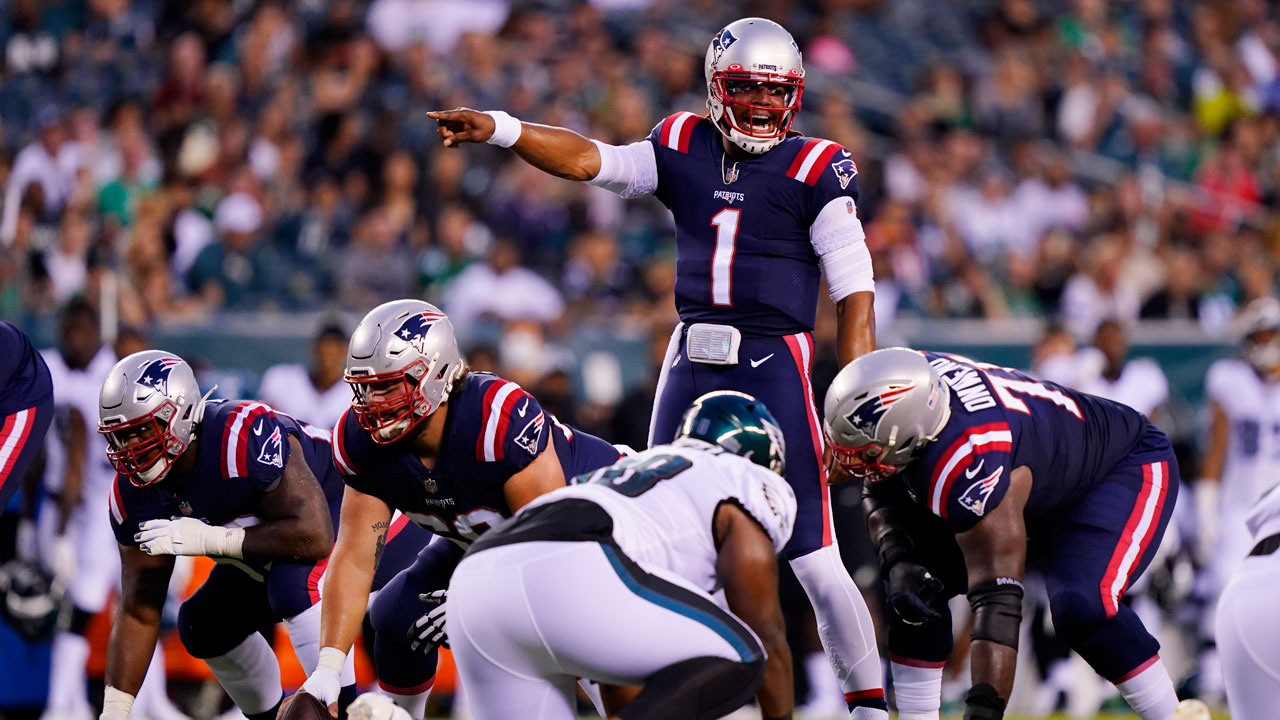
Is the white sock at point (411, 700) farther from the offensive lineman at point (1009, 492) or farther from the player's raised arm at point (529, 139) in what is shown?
the player's raised arm at point (529, 139)

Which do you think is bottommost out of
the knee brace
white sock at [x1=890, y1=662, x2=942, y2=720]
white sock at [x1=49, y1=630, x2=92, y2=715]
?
white sock at [x1=49, y1=630, x2=92, y2=715]

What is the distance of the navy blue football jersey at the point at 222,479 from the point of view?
6.11m

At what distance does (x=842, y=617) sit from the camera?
5699 mm

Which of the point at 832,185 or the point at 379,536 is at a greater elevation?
the point at 832,185

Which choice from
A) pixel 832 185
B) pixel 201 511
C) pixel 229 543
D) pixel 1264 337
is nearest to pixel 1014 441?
pixel 832 185

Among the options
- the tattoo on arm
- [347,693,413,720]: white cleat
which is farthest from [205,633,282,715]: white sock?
[347,693,413,720]: white cleat

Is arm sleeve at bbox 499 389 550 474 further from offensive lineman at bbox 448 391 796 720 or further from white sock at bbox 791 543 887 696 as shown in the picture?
white sock at bbox 791 543 887 696

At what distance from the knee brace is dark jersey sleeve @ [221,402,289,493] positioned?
7.58ft

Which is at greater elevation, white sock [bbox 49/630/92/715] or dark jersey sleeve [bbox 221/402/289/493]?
dark jersey sleeve [bbox 221/402/289/493]

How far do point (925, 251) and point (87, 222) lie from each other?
21.0ft

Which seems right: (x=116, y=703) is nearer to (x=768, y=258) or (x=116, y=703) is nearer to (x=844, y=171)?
(x=768, y=258)

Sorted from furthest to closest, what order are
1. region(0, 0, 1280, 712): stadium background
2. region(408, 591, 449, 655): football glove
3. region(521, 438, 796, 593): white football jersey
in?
region(0, 0, 1280, 712): stadium background → region(408, 591, 449, 655): football glove → region(521, 438, 796, 593): white football jersey

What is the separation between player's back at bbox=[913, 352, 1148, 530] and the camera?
5395mm

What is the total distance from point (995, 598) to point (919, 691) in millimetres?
807
